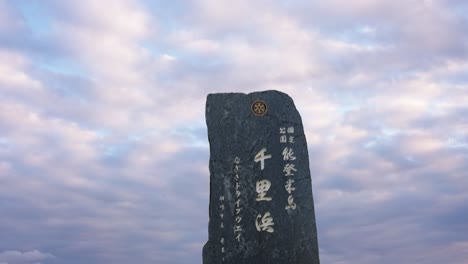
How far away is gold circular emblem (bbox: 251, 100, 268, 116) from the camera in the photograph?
8703mm

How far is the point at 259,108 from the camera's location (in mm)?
8727

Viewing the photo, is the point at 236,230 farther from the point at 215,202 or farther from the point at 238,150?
the point at 238,150

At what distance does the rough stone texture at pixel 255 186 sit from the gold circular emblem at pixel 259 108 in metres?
0.05

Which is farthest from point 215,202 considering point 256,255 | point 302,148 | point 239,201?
point 302,148

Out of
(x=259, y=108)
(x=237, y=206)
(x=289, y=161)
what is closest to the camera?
(x=237, y=206)

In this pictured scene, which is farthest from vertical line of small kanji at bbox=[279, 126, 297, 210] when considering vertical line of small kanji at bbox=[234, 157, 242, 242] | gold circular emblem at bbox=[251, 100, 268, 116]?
vertical line of small kanji at bbox=[234, 157, 242, 242]

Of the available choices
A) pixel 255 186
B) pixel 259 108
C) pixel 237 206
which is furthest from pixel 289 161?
pixel 237 206

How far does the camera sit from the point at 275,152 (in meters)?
8.57

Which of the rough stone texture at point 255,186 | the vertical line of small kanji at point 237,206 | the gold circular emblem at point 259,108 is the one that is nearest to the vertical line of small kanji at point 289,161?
the rough stone texture at point 255,186

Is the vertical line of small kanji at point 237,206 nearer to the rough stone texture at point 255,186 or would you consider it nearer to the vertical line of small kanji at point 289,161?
the rough stone texture at point 255,186

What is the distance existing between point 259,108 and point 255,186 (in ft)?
4.11

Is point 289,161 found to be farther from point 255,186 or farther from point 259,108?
point 259,108

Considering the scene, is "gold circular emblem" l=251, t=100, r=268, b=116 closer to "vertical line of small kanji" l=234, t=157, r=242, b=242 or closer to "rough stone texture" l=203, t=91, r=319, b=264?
"rough stone texture" l=203, t=91, r=319, b=264

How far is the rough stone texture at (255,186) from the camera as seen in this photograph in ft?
27.1
